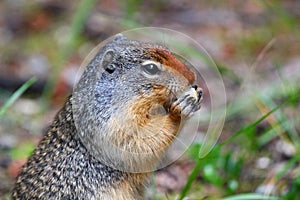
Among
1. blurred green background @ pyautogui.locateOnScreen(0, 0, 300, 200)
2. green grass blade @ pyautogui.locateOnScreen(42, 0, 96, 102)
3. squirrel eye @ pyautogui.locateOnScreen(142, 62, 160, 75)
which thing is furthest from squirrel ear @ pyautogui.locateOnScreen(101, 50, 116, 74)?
green grass blade @ pyautogui.locateOnScreen(42, 0, 96, 102)

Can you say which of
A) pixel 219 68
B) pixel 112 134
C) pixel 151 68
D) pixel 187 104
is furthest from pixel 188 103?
pixel 219 68

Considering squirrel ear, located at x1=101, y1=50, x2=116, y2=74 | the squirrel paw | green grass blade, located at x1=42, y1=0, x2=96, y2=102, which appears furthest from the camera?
green grass blade, located at x1=42, y1=0, x2=96, y2=102

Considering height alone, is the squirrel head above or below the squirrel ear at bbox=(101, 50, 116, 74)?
below

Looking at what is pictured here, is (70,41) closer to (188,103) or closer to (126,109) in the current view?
(126,109)

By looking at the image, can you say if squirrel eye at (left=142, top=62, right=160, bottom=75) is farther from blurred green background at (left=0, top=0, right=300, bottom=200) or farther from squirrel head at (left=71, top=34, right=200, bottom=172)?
blurred green background at (left=0, top=0, right=300, bottom=200)

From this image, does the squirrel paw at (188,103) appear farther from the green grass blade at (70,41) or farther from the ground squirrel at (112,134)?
the green grass blade at (70,41)

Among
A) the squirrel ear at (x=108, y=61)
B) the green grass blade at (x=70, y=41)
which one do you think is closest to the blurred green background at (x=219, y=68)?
the green grass blade at (x=70, y=41)

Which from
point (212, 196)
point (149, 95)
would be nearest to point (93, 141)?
point (149, 95)
